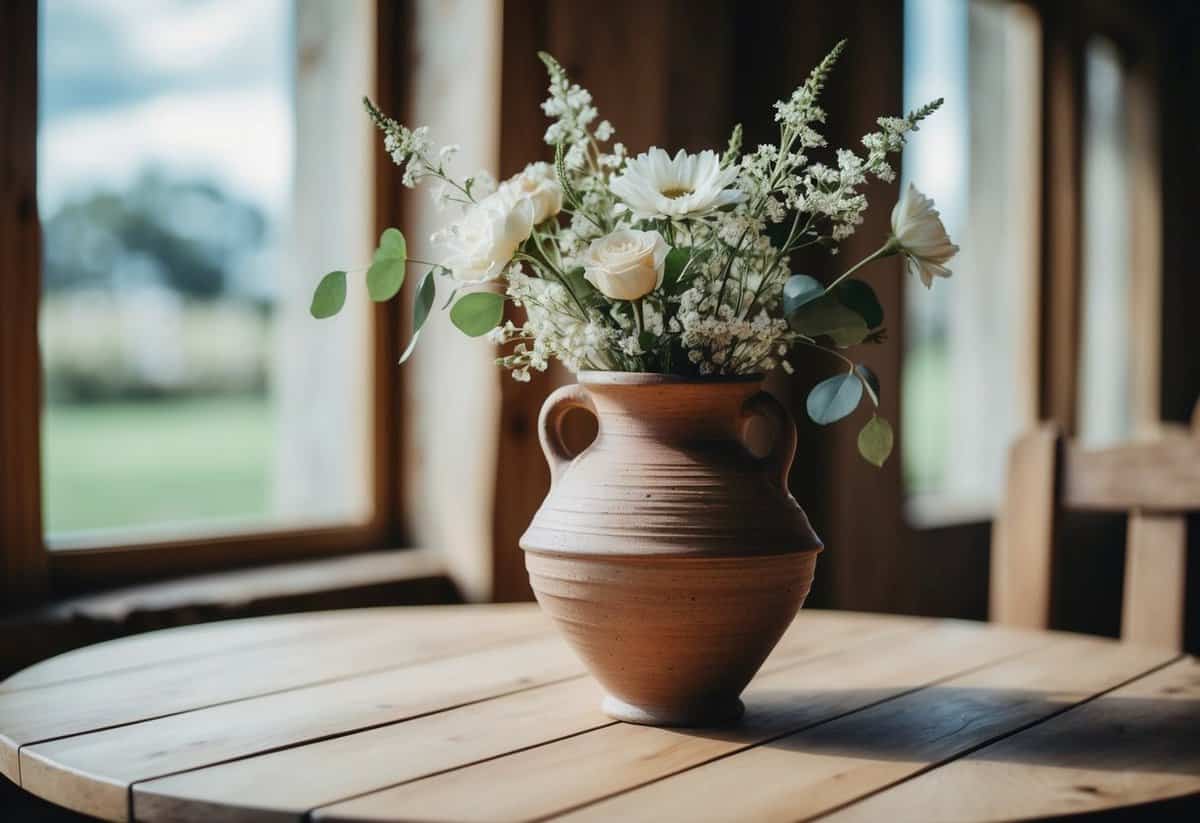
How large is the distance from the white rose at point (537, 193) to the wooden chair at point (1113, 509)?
0.89m

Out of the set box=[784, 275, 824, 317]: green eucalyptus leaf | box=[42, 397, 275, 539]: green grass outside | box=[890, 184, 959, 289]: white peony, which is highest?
box=[890, 184, 959, 289]: white peony

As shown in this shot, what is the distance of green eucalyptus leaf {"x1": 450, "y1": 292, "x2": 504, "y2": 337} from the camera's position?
1.04 metres

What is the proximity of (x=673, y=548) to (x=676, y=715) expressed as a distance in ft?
0.55

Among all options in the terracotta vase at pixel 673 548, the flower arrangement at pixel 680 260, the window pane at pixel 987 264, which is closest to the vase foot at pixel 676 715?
the terracotta vase at pixel 673 548

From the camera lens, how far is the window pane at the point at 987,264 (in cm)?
352

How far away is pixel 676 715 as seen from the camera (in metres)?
1.01

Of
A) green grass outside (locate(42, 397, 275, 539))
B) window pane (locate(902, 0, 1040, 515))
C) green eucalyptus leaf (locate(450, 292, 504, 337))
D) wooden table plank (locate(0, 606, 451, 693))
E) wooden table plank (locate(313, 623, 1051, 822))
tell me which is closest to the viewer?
wooden table plank (locate(313, 623, 1051, 822))

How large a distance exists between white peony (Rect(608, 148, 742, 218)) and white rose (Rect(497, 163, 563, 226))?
0.07 m

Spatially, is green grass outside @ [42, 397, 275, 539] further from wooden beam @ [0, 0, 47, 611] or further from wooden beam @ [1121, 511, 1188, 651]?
wooden beam @ [1121, 511, 1188, 651]

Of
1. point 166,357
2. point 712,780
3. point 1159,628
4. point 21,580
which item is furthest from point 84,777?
point 166,357

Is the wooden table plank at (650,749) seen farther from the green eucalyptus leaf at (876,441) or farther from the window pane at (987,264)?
the window pane at (987,264)

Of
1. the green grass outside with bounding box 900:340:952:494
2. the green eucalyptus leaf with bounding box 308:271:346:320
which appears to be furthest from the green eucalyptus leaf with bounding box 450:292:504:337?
the green grass outside with bounding box 900:340:952:494

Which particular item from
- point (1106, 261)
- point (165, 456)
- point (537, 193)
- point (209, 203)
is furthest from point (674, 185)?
point (165, 456)

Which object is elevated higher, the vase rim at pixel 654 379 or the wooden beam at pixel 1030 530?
the vase rim at pixel 654 379
